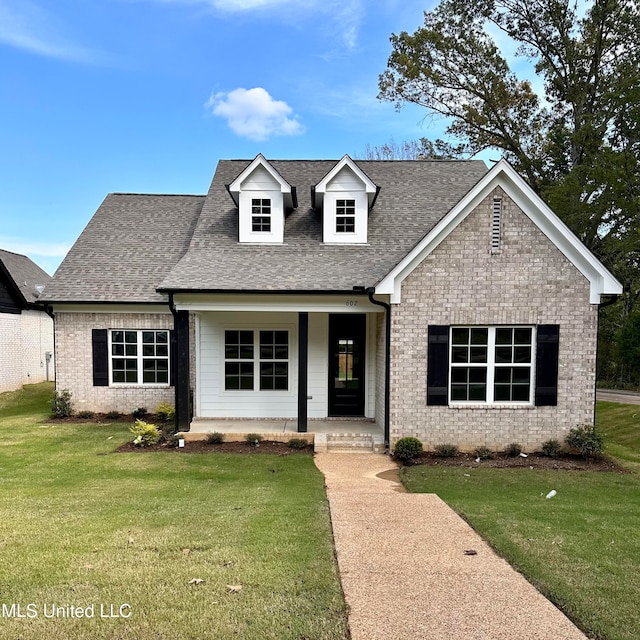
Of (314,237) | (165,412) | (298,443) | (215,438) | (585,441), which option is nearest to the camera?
(585,441)

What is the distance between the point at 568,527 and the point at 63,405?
1282 centimetres

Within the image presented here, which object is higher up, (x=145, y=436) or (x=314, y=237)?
(x=314, y=237)

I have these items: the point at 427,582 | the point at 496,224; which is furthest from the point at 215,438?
the point at 496,224

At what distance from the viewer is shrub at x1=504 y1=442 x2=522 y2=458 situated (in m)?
9.34

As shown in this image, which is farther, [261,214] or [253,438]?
[261,214]

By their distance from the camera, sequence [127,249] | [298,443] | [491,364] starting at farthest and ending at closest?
A: [127,249] → [298,443] → [491,364]

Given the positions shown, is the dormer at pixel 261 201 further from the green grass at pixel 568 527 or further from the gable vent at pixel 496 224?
the green grass at pixel 568 527

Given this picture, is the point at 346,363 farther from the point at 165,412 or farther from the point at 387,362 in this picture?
the point at 165,412

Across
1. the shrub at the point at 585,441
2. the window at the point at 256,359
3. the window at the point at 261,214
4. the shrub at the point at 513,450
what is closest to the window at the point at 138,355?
the window at the point at 256,359

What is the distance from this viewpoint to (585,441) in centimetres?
915

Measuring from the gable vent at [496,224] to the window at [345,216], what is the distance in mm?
3848

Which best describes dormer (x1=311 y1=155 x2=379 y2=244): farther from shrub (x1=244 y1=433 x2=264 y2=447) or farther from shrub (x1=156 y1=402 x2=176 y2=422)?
shrub (x1=156 y1=402 x2=176 y2=422)

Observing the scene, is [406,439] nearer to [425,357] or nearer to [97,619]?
[425,357]

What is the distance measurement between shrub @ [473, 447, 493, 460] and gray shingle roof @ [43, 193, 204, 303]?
9086 millimetres
